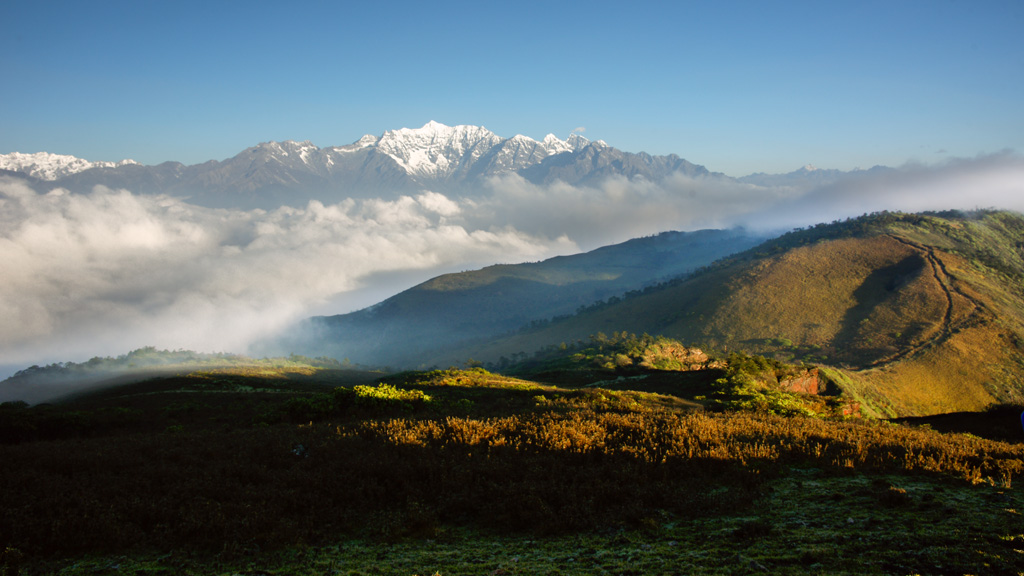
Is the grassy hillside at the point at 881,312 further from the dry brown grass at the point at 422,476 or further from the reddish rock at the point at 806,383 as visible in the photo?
the dry brown grass at the point at 422,476

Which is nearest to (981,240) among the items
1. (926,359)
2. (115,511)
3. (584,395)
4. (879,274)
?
(879,274)

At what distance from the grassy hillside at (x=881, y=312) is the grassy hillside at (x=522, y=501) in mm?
53051

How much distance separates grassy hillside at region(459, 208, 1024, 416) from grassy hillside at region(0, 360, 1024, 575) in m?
53.1

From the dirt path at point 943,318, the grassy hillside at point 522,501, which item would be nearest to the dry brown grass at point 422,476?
the grassy hillside at point 522,501

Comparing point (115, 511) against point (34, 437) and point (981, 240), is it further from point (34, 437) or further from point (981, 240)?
point (981, 240)

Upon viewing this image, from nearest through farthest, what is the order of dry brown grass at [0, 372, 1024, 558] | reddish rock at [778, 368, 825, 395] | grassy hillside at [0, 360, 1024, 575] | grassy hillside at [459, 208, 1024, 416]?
1. grassy hillside at [0, 360, 1024, 575]
2. dry brown grass at [0, 372, 1024, 558]
3. reddish rock at [778, 368, 825, 395]
4. grassy hillside at [459, 208, 1024, 416]

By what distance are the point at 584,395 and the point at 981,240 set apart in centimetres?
18971

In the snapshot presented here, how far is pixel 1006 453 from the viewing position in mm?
11375

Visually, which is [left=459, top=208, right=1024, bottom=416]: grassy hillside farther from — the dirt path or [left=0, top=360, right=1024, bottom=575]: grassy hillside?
[left=0, top=360, right=1024, bottom=575]: grassy hillside

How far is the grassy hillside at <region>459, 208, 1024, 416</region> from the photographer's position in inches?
3088

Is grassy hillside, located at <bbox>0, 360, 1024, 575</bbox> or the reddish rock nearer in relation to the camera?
grassy hillside, located at <bbox>0, 360, 1024, 575</bbox>

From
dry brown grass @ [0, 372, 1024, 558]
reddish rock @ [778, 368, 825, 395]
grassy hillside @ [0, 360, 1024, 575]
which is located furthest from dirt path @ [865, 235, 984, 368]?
grassy hillside @ [0, 360, 1024, 575]

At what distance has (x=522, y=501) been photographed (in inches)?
362

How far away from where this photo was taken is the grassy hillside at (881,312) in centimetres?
7844
